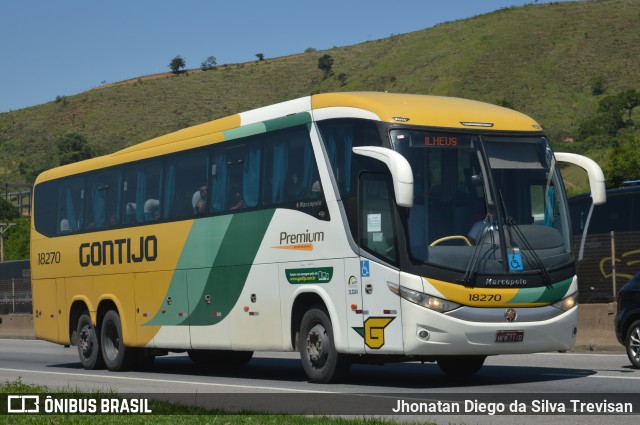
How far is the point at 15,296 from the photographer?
4456 centimetres

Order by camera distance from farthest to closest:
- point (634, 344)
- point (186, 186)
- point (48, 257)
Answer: point (48, 257) < point (186, 186) < point (634, 344)

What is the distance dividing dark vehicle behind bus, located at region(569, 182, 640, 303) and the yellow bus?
23.4ft

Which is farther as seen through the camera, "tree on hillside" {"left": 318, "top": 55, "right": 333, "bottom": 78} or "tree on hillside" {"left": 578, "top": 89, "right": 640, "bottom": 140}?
"tree on hillside" {"left": 318, "top": 55, "right": 333, "bottom": 78}

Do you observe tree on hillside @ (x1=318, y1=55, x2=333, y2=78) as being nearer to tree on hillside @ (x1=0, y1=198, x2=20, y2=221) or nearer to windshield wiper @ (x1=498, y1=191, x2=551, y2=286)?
tree on hillside @ (x1=0, y1=198, x2=20, y2=221)

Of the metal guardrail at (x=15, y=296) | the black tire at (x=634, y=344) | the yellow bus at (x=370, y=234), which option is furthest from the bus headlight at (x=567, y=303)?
the metal guardrail at (x=15, y=296)

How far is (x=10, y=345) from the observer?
117 ft

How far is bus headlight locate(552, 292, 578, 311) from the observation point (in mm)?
15289

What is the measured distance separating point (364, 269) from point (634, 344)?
4.60 meters

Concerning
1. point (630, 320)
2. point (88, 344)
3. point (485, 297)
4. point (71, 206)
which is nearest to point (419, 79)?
point (71, 206)

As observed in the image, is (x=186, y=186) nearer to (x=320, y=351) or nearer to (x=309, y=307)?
(x=309, y=307)

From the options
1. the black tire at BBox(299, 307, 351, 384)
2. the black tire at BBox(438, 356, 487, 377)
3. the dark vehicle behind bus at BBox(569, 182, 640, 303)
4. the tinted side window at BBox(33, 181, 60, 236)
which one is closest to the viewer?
the black tire at BBox(299, 307, 351, 384)

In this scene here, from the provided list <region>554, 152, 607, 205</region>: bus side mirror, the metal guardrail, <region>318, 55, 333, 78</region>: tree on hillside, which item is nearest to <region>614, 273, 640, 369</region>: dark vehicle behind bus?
<region>554, 152, 607, 205</region>: bus side mirror

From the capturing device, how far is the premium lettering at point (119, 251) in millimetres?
20875

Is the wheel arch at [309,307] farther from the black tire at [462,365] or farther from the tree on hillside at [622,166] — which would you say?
the tree on hillside at [622,166]
